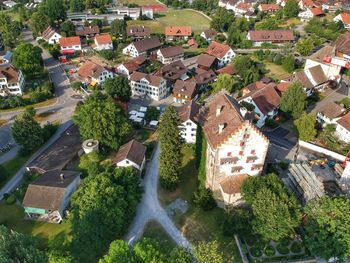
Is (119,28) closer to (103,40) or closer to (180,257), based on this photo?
(103,40)

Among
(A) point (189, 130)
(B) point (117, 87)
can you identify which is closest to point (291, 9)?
(B) point (117, 87)

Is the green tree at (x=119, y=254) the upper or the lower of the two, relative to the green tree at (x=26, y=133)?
upper

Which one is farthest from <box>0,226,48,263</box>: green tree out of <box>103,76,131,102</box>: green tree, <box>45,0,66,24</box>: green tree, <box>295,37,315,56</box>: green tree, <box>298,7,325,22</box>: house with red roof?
<box>298,7,325,22</box>: house with red roof

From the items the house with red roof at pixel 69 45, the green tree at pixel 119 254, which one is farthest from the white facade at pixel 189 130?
the house with red roof at pixel 69 45

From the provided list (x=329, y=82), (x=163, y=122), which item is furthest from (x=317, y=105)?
(x=163, y=122)

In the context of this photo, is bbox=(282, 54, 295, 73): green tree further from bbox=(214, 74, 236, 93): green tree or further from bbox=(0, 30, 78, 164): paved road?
bbox=(0, 30, 78, 164): paved road

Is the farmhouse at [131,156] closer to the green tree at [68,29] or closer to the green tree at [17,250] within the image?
the green tree at [17,250]
